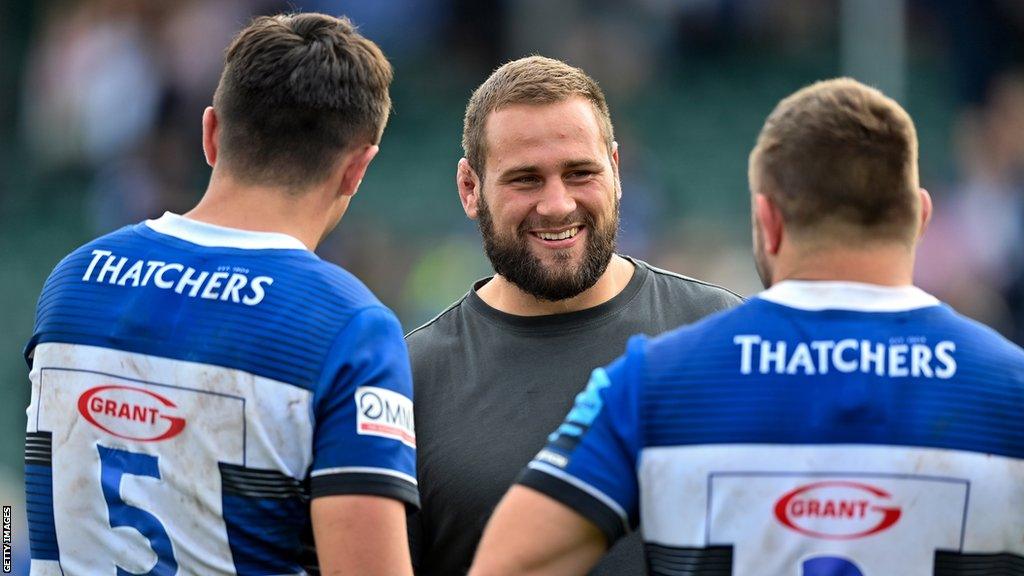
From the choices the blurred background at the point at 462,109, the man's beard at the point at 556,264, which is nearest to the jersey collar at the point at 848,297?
the man's beard at the point at 556,264

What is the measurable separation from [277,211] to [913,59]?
1292 cm

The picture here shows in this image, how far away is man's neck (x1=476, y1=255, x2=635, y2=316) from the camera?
4.05 meters

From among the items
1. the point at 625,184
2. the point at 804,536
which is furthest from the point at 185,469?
the point at 625,184

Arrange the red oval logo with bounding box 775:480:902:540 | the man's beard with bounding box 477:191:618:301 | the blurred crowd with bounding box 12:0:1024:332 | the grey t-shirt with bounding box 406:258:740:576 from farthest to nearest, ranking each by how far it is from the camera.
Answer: the blurred crowd with bounding box 12:0:1024:332 → the man's beard with bounding box 477:191:618:301 → the grey t-shirt with bounding box 406:258:740:576 → the red oval logo with bounding box 775:480:902:540

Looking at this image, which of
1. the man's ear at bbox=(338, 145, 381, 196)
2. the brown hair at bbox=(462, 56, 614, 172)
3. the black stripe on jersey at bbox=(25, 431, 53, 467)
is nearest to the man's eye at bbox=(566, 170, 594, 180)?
the brown hair at bbox=(462, 56, 614, 172)

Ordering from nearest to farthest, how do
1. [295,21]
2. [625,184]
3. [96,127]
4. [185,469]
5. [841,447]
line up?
1. [841,447]
2. [185,469]
3. [295,21]
4. [625,184]
5. [96,127]

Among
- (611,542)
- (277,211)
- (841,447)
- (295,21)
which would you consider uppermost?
(295,21)

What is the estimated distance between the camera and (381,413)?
2.98 metres

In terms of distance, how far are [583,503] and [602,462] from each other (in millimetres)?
80

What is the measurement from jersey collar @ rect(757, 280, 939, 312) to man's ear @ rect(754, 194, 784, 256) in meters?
0.10

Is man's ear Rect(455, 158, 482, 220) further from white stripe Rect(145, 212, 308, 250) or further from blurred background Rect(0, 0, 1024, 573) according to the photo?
blurred background Rect(0, 0, 1024, 573)

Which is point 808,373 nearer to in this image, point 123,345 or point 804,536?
point 804,536

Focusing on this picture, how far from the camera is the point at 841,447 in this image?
2641 mm

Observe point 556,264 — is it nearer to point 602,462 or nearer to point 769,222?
point 769,222
